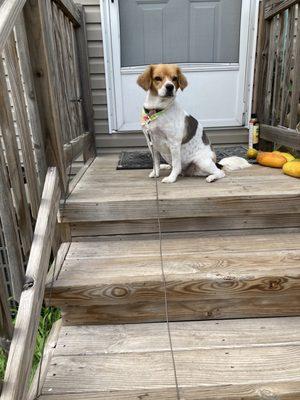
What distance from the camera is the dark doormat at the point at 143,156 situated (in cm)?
278

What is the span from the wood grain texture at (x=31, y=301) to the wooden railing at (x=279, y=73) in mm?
1841

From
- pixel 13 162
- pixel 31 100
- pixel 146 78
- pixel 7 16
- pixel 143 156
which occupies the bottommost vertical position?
pixel 143 156

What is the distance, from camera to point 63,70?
2273 millimetres

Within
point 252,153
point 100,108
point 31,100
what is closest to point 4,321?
point 31,100

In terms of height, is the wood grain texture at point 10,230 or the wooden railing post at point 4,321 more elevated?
the wood grain texture at point 10,230

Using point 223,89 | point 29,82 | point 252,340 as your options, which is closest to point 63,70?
A: point 29,82

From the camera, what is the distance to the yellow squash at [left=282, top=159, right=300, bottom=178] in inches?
86.0

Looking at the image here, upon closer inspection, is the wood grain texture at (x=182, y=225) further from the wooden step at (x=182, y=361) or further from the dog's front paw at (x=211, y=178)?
the wooden step at (x=182, y=361)

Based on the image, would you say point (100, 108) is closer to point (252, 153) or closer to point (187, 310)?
point (252, 153)

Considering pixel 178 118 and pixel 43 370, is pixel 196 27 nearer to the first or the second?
pixel 178 118

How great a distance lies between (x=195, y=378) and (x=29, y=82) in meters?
1.58

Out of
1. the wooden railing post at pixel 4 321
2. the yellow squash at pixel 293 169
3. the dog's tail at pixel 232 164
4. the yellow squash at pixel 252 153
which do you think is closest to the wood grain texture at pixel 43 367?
the wooden railing post at pixel 4 321

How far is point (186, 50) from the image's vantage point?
3.23 meters

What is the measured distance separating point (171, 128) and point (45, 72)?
918mm
